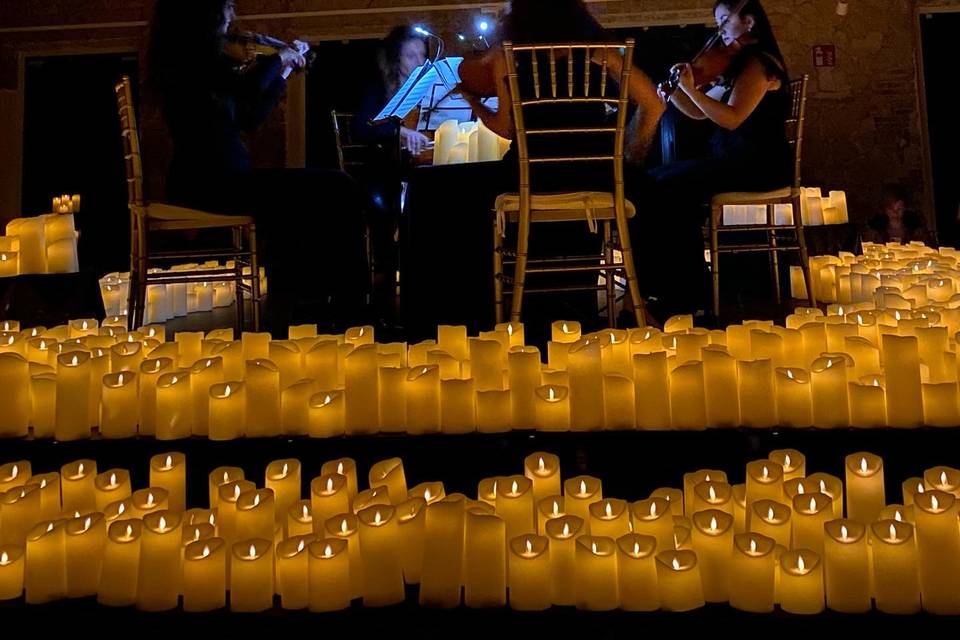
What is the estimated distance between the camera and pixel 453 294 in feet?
10.1

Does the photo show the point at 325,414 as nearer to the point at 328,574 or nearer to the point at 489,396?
the point at 489,396

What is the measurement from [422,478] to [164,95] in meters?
1.98

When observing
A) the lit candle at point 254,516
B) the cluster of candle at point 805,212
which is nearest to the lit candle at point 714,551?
the lit candle at point 254,516

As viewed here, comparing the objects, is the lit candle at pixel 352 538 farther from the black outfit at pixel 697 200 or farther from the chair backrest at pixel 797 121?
the chair backrest at pixel 797 121

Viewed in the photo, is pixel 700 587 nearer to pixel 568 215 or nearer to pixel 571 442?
pixel 571 442

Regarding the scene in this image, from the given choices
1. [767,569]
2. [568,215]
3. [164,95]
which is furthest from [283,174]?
[767,569]

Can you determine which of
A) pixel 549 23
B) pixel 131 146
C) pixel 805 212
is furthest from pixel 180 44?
pixel 805 212

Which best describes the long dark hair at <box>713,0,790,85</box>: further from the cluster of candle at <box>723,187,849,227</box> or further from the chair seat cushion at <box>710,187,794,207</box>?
the cluster of candle at <box>723,187,849,227</box>

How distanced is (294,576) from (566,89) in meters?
1.95

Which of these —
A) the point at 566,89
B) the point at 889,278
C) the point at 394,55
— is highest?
the point at 394,55

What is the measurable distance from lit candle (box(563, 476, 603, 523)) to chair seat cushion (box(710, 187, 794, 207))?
2.04 metres

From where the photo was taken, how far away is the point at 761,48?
3324 millimetres

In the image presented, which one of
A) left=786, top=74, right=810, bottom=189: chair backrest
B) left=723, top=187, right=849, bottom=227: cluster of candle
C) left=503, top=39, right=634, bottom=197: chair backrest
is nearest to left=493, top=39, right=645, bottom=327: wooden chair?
left=503, top=39, right=634, bottom=197: chair backrest

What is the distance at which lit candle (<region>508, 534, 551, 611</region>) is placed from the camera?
1241 mm
